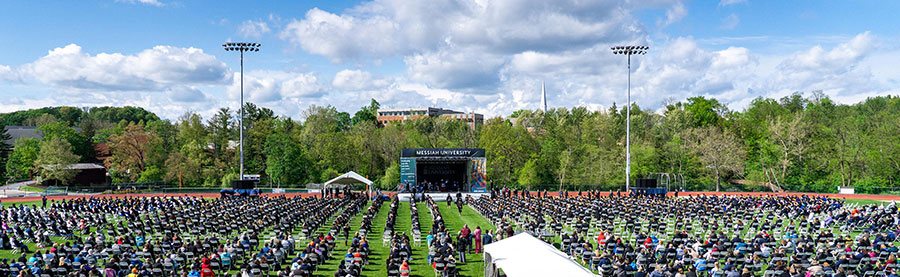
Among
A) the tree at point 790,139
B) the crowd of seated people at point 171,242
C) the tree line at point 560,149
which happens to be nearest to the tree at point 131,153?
the tree line at point 560,149

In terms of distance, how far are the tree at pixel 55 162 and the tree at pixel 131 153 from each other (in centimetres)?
455

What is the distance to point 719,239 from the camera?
18172 millimetres

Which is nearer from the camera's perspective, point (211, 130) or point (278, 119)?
point (211, 130)

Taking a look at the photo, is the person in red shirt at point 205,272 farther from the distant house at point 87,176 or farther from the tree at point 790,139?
the tree at point 790,139

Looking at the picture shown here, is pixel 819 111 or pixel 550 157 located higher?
pixel 819 111

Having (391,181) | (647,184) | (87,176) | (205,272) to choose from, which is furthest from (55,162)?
(205,272)

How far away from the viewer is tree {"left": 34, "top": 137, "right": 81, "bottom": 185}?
63.7 m

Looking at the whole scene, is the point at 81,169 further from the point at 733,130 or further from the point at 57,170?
the point at 733,130

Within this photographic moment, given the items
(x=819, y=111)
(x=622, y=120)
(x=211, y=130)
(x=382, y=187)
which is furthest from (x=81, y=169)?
(x=819, y=111)

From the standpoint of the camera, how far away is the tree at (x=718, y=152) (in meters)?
62.6

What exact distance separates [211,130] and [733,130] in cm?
6633

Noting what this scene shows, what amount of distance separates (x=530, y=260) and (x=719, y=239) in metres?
8.82

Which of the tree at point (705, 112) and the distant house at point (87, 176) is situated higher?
the tree at point (705, 112)

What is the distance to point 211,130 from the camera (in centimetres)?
7869
